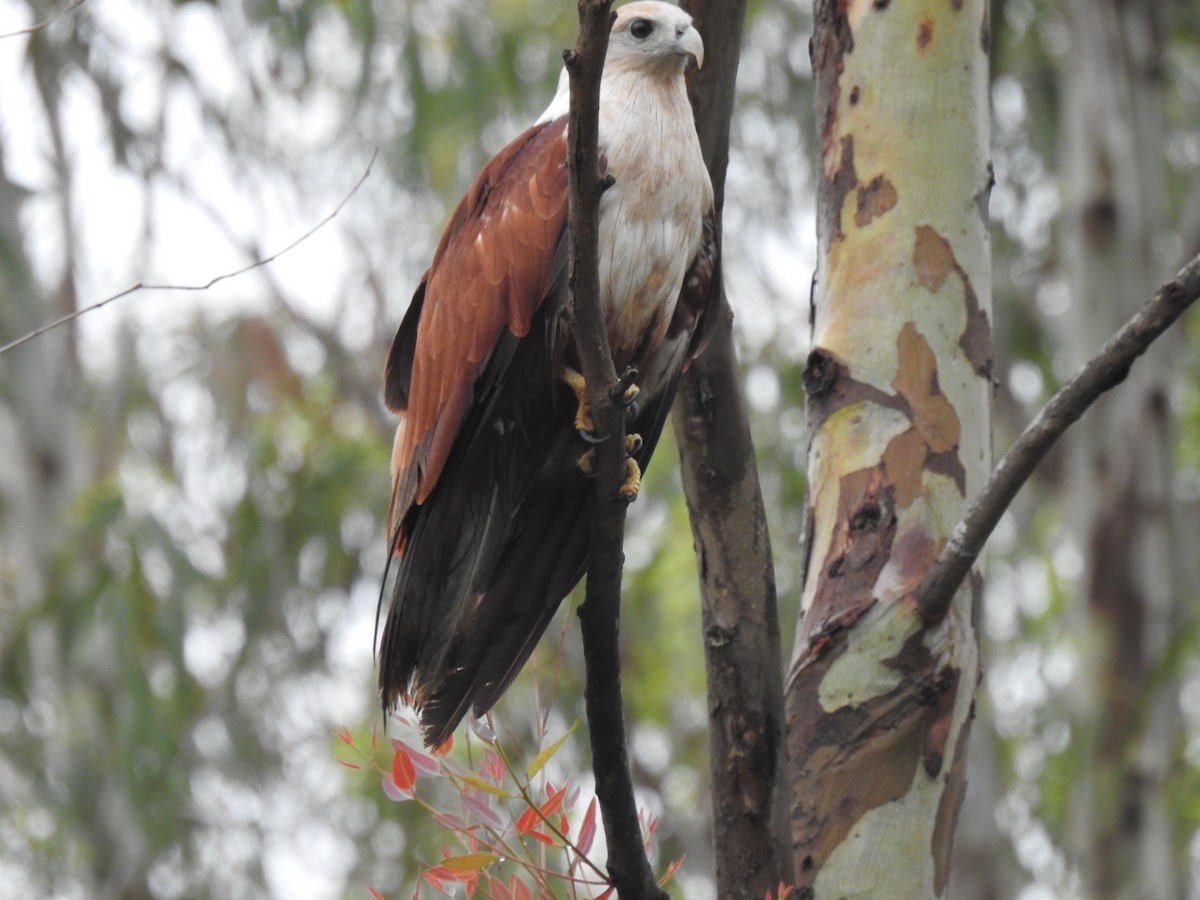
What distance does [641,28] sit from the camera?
8.80 feet

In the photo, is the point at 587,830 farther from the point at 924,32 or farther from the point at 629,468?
the point at 924,32

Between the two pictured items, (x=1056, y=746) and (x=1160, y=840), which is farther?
(x=1056, y=746)

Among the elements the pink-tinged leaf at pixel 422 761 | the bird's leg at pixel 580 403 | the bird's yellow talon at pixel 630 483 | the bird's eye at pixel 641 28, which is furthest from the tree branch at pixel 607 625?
the bird's eye at pixel 641 28

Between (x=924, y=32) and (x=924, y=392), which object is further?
(x=924, y=32)

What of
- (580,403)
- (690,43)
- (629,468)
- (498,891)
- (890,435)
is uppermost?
(690,43)

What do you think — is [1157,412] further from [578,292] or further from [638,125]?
[578,292]

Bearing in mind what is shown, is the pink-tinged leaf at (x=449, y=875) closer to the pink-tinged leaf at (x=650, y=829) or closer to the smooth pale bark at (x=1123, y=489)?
the pink-tinged leaf at (x=650, y=829)

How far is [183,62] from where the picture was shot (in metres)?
7.19

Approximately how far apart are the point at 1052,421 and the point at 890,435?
490 millimetres

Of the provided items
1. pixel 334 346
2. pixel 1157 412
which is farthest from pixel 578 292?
pixel 334 346

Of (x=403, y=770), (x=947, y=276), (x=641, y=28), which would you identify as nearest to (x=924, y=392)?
(x=947, y=276)

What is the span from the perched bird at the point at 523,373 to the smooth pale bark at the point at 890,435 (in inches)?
11.2

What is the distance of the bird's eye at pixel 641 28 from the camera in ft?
8.72

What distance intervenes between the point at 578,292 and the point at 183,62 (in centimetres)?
598
